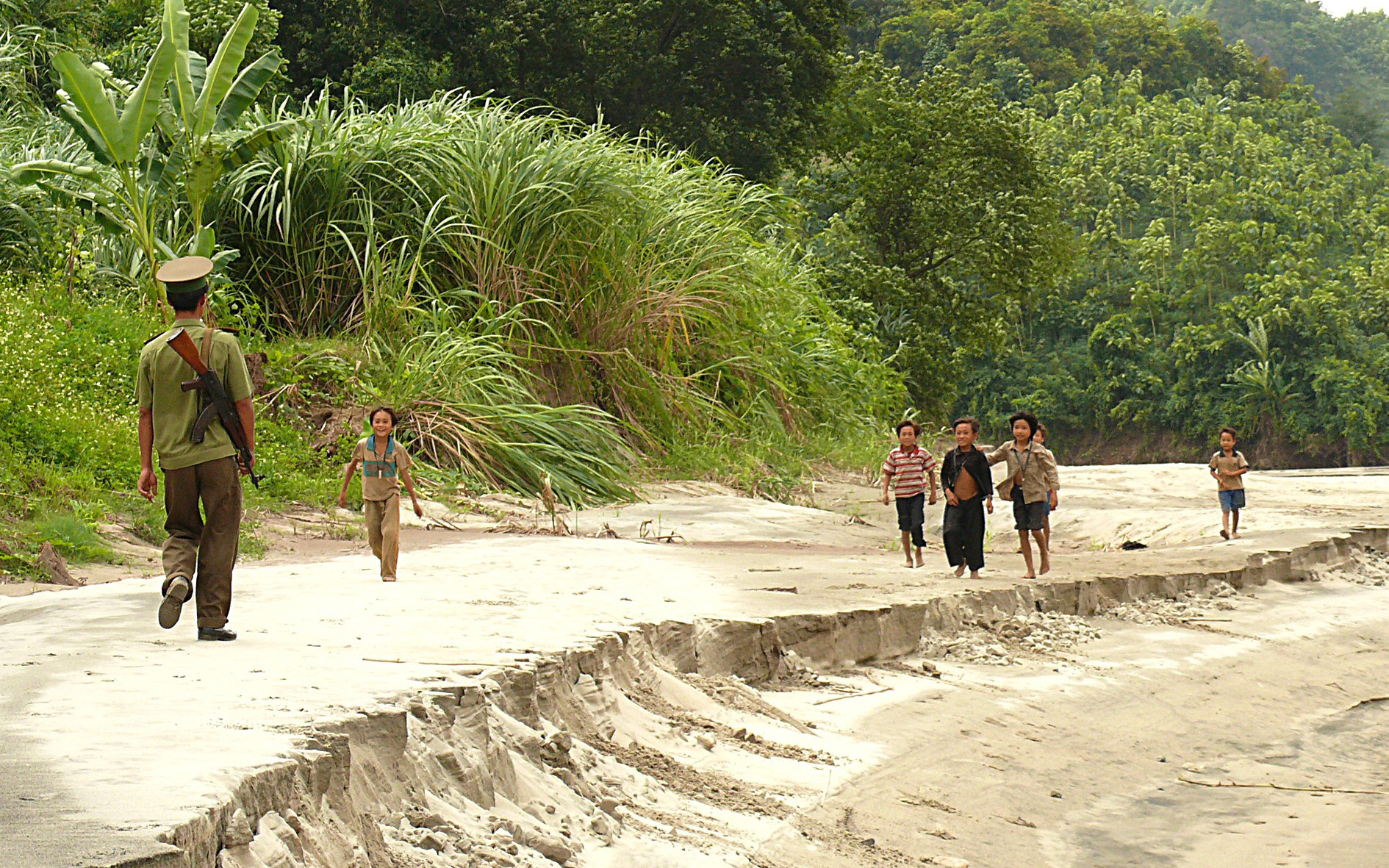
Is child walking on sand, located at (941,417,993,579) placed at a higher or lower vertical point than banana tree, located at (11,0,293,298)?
lower

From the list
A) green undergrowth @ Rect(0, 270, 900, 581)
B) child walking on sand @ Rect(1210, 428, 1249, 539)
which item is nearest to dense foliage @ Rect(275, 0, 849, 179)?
green undergrowth @ Rect(0, 270, 900, 581)

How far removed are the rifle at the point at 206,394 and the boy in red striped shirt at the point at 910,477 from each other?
525 cm

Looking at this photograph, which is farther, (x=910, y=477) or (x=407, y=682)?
(x=910, y=477)

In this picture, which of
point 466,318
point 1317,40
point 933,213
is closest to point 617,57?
point 933,213

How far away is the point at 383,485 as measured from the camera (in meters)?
6.77

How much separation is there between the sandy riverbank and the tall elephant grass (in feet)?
14.5

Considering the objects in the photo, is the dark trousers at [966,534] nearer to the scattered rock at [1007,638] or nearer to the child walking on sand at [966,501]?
the child walking on sand at [966,501]

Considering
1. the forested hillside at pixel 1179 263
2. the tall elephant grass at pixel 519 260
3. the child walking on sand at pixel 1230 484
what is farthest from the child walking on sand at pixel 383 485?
the forested hillside at pixel 1179 263

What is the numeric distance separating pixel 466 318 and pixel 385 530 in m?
6.90

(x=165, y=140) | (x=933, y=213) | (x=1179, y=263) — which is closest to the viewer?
(x=165, y=140)

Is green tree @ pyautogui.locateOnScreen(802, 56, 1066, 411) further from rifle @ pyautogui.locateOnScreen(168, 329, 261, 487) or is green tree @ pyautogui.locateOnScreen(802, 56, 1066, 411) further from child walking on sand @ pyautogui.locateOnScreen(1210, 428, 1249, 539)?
rifle @ pyautogui.locateOnScreen(168, 329, 261, 487)

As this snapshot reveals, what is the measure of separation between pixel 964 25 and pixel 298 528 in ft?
195

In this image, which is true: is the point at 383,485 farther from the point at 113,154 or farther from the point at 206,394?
the point at 113,154

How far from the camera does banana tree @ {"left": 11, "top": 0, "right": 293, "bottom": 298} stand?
11312 millimetres
